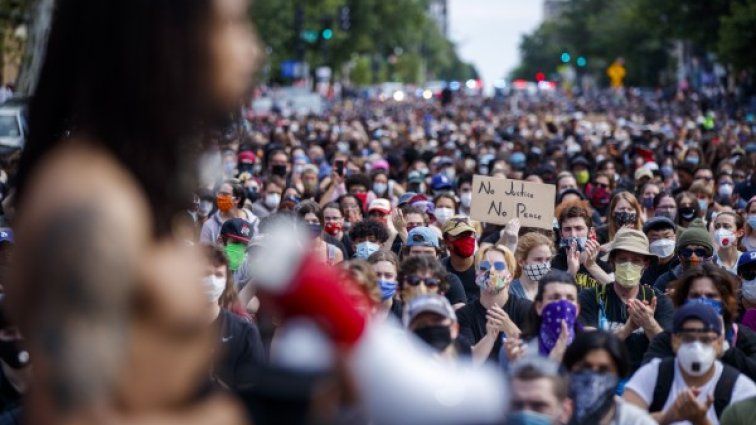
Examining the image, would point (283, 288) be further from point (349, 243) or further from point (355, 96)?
point (355, 96)

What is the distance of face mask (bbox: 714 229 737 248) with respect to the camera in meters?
11.8

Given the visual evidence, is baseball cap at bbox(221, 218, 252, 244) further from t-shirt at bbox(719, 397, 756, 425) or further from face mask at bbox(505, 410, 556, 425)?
face mask at bbox(505, 410, 556, 425)

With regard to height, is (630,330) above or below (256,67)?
below

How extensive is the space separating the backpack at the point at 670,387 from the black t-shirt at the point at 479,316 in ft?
5.83

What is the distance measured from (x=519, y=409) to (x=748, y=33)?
1995 inches

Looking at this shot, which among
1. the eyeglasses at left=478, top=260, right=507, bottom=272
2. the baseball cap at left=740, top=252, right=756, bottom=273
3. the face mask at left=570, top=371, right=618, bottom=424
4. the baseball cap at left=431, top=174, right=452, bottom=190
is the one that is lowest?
the face mask at left=570, top=371, right=618, bottom=424

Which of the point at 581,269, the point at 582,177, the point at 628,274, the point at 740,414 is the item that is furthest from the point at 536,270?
the point at 582,177

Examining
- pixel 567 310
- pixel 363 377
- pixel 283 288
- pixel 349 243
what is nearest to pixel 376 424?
pixel 363 377

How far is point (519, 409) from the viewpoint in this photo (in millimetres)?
3932

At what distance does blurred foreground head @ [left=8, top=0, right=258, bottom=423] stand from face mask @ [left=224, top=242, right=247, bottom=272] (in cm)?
856

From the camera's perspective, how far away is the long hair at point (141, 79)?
7.94 ft

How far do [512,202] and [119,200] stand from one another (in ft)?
37.1


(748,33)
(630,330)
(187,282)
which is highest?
(748,33)

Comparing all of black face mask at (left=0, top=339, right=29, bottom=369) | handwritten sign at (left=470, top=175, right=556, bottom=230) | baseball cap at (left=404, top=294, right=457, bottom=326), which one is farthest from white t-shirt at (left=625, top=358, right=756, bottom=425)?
handwritten sign at (left=470, top=175, right=556, bottom=230)
